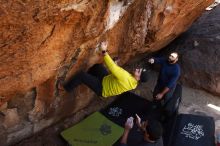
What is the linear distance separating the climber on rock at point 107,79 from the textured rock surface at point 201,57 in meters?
2.59

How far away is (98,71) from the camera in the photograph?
5.80m

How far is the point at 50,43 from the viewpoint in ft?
14.6

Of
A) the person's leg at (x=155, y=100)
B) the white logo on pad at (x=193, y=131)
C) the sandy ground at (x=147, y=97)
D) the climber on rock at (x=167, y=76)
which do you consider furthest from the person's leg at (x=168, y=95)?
the sandy ground at (x=147, y=97)

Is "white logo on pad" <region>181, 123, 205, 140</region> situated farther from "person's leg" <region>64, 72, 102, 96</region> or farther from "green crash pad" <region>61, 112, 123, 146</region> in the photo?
"person's leg" <region>64, 72, 102, 96</region>

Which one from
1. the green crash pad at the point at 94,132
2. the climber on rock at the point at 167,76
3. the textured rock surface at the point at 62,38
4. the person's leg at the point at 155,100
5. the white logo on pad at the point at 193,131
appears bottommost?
the green crash pad at the point at 94,132

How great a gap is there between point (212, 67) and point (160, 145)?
3659 mm

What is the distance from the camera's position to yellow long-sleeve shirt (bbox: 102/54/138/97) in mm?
5180

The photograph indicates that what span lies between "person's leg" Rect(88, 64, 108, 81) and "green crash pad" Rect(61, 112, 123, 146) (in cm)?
105

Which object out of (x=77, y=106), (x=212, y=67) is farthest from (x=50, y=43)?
(x=212, y=67)

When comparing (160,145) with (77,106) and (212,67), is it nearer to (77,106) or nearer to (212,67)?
(77,106)

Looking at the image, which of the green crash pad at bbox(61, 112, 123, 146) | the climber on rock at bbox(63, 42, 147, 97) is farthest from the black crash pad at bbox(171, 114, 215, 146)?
the climber on rock at bbox(63, 42, 147, 97)

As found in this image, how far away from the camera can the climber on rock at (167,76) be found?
598 centimetres

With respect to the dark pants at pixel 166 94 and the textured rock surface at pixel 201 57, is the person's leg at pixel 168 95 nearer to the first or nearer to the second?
the dark pants at pixel 166 94

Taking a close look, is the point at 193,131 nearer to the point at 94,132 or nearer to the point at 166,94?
the point at 166,94
